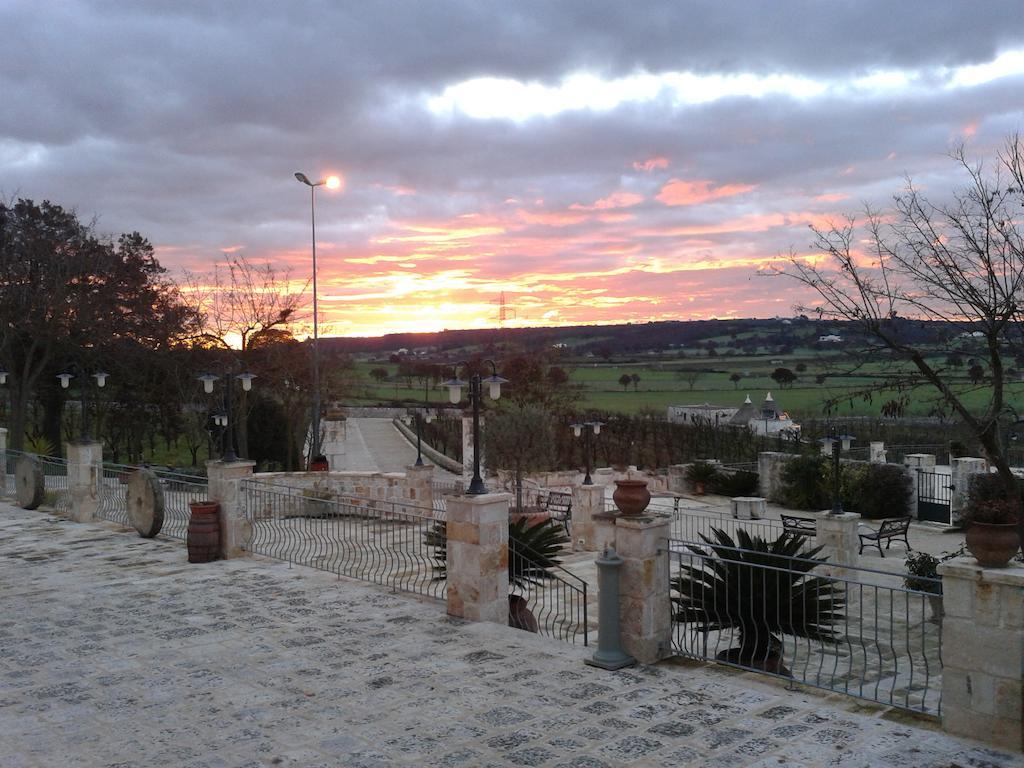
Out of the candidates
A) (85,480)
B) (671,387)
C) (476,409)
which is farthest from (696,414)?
(476,409)

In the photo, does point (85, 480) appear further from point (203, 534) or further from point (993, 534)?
point (993, 534)

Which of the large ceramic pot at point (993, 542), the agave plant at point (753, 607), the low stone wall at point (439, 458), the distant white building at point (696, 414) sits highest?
the distant white building at point (696, 414)

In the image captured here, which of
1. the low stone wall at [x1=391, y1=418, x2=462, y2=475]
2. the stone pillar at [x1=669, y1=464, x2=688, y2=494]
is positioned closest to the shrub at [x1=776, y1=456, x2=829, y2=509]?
the stone pillar at [x1=669, y1=464, x2=688, y2=494]

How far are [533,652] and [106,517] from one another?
11753 millimetres

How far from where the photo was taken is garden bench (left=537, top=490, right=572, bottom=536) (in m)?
21.1

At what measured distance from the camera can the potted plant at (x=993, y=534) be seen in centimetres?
526

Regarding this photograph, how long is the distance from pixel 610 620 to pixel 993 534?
302 centimetres

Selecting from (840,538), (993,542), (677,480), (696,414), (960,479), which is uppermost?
(696,414)

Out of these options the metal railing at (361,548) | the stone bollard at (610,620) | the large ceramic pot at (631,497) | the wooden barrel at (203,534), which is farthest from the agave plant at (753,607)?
→ the wooden barrel at (203,534)

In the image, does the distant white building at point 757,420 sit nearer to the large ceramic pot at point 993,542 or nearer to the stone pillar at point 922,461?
the stone pillar at point 922,461

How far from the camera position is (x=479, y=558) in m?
8.60

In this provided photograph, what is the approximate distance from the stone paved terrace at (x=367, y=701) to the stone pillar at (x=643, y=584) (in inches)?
10.0

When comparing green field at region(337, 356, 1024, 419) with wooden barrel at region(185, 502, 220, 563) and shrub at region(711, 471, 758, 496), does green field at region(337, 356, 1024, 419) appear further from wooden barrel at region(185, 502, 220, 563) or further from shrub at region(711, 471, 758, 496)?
wooden barrel at region(185, 502, 220, 563)

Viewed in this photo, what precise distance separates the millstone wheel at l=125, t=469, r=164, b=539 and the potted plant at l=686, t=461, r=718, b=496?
19097 millimetres
